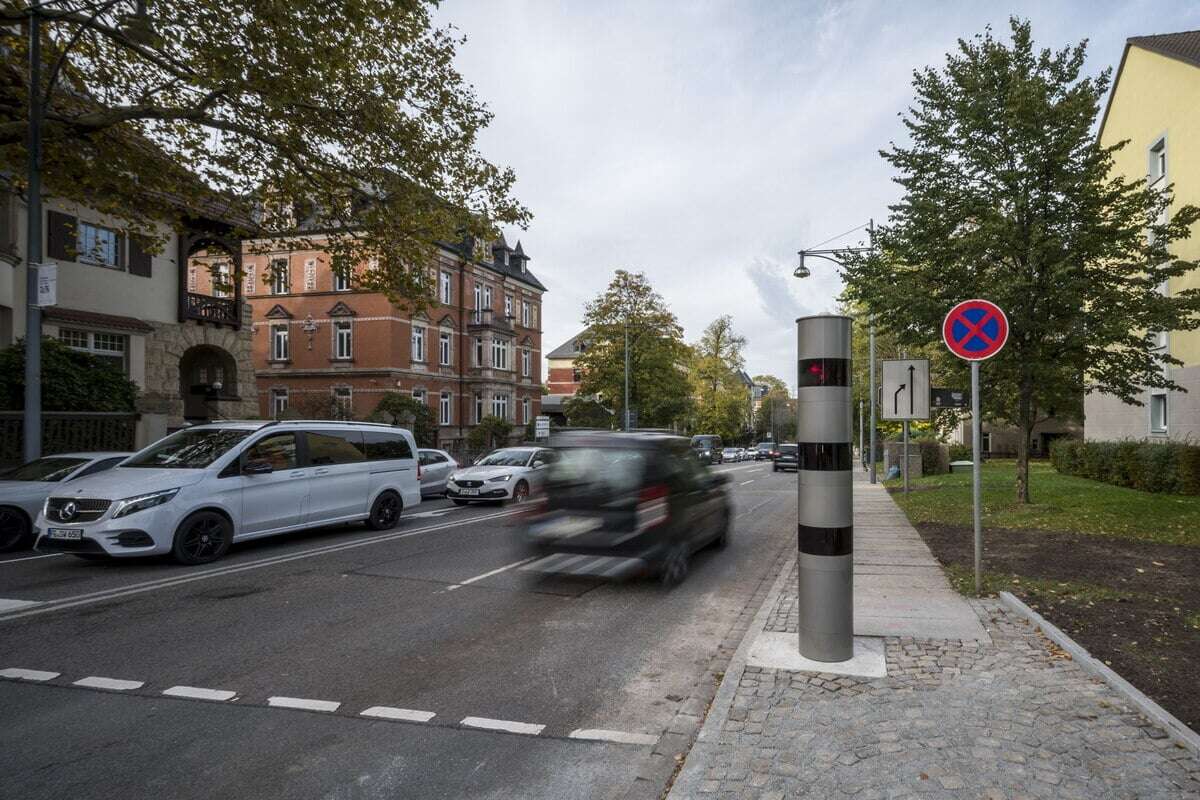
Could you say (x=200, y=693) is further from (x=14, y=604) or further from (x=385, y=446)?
(x=385, y=446)

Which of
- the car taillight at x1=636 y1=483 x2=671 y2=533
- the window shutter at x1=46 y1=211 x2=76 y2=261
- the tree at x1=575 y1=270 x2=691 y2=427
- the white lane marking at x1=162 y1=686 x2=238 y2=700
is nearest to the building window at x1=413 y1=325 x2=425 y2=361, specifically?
the tree at x1=575 y1=270 x2=691 y2=427

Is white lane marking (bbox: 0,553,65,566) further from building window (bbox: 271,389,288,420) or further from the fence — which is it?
building window (bbox: 271,389,288,420)

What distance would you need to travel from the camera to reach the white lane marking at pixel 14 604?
22.1 ft

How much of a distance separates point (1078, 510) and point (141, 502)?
599 inches

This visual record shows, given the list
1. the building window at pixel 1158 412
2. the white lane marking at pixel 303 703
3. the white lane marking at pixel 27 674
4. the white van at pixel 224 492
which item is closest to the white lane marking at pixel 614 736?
the white lane marking at pixel 303 703

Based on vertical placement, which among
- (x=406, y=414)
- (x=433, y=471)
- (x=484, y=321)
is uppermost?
(x=484, y=321)

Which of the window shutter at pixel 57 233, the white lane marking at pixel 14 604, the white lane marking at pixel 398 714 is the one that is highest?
the window shutter at pixel 57 233

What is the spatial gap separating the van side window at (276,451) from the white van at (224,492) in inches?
0.6

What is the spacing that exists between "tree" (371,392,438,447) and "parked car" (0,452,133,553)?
73.9 ft

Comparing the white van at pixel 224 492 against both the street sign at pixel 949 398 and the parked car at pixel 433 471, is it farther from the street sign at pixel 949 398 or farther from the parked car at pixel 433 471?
the street sign at pixel 949 398

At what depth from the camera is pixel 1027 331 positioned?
13.3 metres

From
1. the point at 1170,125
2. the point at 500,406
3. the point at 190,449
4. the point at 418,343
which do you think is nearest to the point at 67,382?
the point at 190,449

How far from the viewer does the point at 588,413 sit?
4822 cm

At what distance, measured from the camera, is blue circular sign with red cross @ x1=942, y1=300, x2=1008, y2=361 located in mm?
7160
